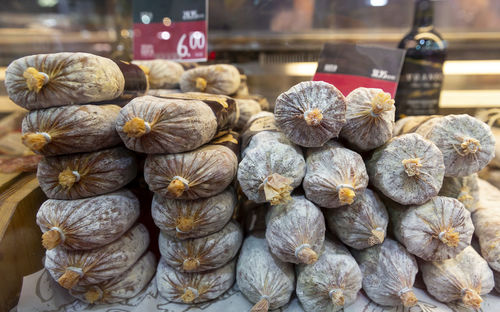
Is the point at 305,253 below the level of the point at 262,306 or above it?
above

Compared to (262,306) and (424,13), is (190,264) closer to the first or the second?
(262,306)

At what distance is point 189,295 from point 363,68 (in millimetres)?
1040

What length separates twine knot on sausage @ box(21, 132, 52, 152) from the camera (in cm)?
80

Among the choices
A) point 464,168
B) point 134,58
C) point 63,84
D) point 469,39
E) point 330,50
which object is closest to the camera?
point 63,84

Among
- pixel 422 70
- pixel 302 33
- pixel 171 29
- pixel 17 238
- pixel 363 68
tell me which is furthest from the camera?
pixel 302 33

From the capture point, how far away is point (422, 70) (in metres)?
1.33

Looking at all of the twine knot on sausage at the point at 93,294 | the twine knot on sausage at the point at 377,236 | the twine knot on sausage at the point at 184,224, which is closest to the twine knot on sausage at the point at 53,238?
the twine knot on sausage at the point at 93,294

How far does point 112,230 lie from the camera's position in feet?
3.08

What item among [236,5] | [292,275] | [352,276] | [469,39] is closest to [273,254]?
[292,275]

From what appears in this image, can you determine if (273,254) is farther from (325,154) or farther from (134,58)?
(134,58)

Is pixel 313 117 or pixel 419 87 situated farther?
pixel 419 87

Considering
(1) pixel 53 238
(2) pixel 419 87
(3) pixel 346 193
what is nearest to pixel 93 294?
(1) pixel 53 238

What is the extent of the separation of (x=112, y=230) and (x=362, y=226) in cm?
75

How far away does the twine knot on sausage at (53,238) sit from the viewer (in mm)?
845
